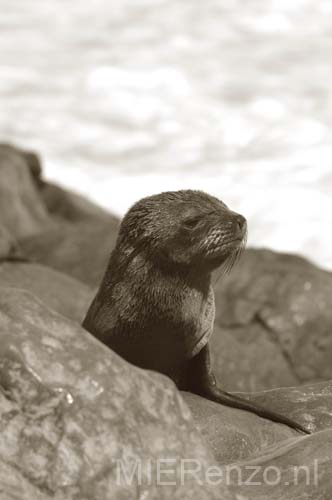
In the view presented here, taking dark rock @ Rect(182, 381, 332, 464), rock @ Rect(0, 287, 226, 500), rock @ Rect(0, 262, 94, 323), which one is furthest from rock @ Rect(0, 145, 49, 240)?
rock @ Rect(0, 287, 226, 500)

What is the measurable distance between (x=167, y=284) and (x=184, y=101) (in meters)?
19.7

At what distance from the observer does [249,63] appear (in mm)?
28656

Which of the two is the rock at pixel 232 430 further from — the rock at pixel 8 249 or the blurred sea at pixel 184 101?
the blurred sea at pixel 184 101

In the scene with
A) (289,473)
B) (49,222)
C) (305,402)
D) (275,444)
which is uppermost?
(289,473)

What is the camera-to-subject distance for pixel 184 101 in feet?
87.6

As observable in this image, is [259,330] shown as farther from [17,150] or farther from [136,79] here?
[136,79]

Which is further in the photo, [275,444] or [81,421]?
[275,444]

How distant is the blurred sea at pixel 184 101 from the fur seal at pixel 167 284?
11925 mm

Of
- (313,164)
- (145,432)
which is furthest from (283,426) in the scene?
(313,164)

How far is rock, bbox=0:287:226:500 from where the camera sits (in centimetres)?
409

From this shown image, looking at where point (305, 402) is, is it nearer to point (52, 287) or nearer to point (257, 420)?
point (257, 420)

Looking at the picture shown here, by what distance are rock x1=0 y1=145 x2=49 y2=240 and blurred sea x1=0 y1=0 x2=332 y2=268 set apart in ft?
11.7

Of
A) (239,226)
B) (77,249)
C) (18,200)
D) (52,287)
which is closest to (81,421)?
(239,226)

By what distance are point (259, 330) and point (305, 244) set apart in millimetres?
5981
